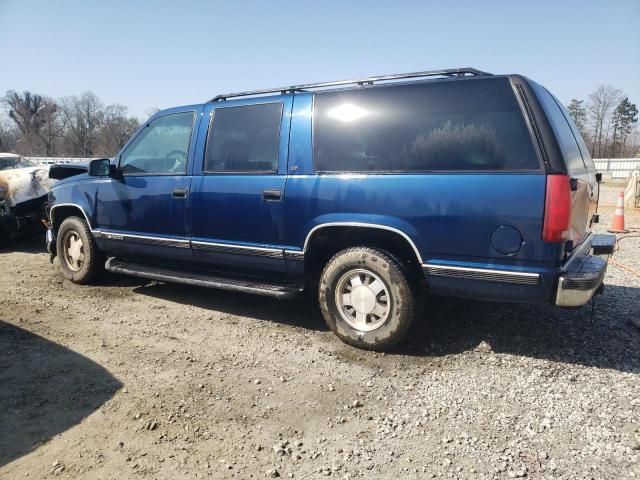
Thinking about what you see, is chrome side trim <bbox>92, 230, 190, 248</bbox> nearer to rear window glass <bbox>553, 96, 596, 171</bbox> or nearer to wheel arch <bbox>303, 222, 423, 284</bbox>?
wheel arch <bbox>303, 222, 423, 284</bbox>

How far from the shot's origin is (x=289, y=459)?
8.01 feet

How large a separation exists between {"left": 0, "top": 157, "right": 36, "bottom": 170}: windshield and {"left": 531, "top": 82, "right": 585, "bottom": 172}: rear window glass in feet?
29.8

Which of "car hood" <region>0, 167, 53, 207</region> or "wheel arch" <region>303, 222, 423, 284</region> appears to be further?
"car hood" <region>0, 167, 53, 207</region>

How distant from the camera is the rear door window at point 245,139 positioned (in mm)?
4125

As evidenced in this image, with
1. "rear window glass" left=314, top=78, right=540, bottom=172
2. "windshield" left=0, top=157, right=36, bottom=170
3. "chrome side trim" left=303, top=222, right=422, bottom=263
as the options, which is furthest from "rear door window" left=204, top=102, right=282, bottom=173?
"windshield" left=0, top=157, right=36, bottom=170

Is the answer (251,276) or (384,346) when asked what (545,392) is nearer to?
(384,346)

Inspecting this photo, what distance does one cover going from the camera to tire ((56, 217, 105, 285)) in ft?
18.0

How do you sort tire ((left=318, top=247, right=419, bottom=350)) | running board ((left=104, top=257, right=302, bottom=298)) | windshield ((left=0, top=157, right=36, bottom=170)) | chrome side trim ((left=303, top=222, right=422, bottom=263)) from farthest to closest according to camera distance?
windshield ((left=0, top=157, right=36, bottom=170)) < running board ((left=104, top=257, right=302, bottom=298)) < tire ((left=318, top=247, right=419, bottom=350)) < chrome side trim ((left=303, top=222, right=422, bottom=263))

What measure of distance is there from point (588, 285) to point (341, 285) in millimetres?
1750

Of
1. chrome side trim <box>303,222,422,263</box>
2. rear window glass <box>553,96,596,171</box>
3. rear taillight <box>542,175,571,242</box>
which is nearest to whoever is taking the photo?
rear taillight <box>542,175,571,242</box>

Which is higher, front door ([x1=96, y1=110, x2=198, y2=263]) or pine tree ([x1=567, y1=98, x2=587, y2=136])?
pine tree ([x1=567, y1=98, x2=587, y2=136])

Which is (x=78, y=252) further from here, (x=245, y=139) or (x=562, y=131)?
(x=562, y=131)

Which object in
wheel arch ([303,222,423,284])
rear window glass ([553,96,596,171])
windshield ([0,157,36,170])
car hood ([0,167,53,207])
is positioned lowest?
wheel arch ([303,222,423,284])

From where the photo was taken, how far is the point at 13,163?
8938mm
